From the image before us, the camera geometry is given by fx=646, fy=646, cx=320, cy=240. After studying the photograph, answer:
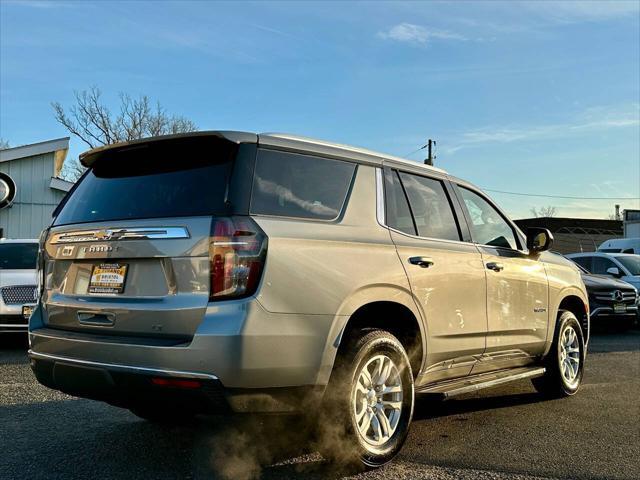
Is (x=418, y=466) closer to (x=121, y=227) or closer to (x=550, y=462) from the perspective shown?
(x=550, y=462)

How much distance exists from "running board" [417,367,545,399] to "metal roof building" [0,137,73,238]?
14913 millimetres

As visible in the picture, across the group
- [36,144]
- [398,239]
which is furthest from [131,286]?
[36,144]

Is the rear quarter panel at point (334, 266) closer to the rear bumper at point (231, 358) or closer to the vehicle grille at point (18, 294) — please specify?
the rear bumper at point (231, 358)

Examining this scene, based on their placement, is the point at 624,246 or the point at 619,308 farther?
the point at 624,246

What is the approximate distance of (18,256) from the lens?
33.1 feet

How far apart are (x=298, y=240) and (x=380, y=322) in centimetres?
102

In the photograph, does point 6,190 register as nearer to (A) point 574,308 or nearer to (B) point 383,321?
(A) point 574,308

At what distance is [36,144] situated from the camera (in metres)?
17.9

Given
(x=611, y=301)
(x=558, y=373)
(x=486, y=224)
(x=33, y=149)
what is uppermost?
(x=33, y=149)

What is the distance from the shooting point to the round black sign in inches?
683

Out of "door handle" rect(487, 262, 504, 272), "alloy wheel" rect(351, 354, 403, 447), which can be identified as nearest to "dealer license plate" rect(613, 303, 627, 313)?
"door handle" rect(487, 262, 504, 272)

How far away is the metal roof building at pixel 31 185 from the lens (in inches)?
698

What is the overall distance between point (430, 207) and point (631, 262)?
11668 millimetres

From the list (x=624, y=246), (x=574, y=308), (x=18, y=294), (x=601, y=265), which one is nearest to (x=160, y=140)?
(x=574, y=308)
